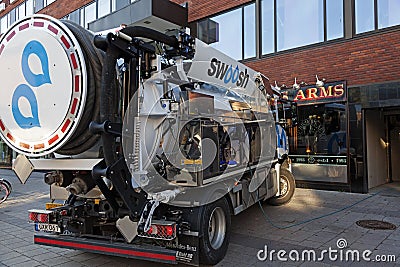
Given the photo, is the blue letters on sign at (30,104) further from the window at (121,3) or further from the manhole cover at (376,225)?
the window at (121,3)

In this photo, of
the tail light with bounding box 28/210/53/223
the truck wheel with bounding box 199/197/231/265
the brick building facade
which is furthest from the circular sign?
the brick building facade

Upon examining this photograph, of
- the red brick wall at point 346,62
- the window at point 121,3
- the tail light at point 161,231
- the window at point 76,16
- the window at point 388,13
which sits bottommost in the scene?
the tail light at point 161,231

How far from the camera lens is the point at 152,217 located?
3.97m

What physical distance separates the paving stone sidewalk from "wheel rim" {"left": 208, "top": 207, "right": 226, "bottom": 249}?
0.30 meters

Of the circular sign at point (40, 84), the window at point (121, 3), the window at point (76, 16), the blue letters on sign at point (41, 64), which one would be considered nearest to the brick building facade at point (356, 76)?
the window at point (121, 3)

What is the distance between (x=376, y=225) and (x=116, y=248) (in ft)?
17.4

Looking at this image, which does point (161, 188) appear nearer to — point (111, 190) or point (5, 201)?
point (111, 190)

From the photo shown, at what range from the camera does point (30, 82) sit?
145 inches

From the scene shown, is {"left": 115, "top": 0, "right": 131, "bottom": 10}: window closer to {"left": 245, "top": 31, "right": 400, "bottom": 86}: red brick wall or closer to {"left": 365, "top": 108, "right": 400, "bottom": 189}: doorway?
{"left": 245, "top": 31, "right": 400, "bottom": 86}: red brick wall

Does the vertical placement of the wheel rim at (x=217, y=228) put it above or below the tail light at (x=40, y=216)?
below

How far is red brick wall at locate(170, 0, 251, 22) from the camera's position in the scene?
1298cm

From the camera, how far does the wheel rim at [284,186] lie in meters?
8.63

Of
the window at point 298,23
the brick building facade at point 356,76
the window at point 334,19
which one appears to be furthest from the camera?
the window at point 298,23

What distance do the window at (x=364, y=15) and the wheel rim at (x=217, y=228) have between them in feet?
26.8
